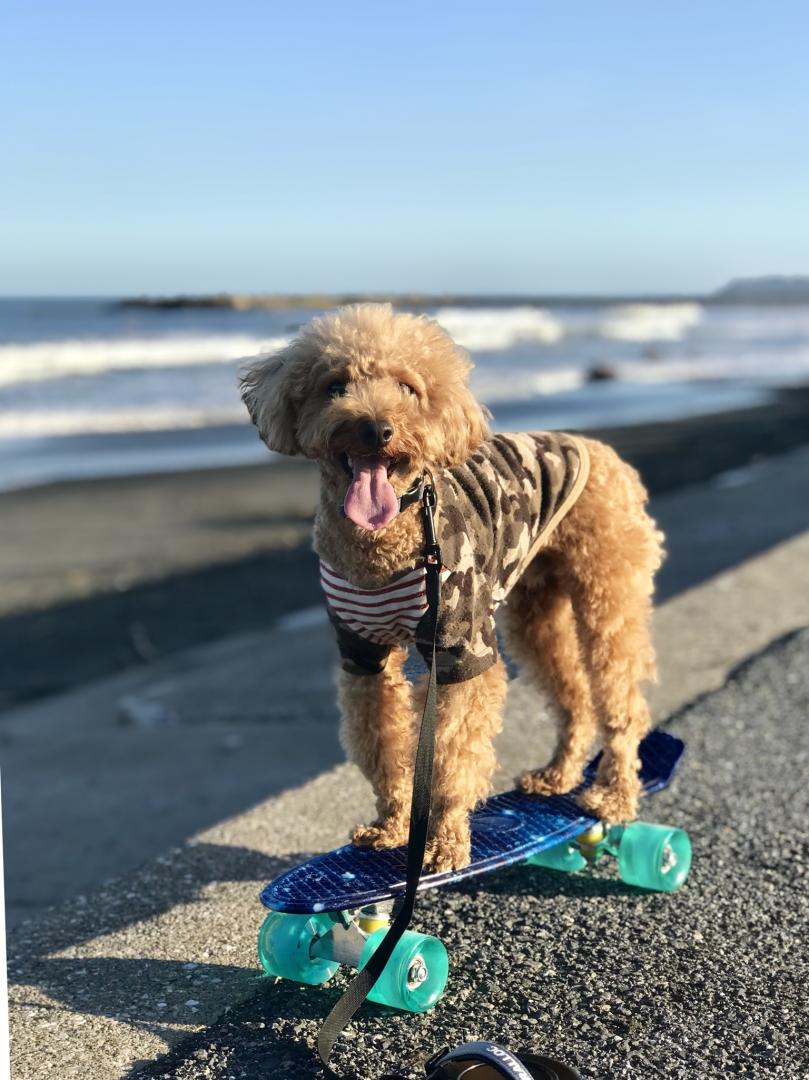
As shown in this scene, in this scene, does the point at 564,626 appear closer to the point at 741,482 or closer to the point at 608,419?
the point at 741,482

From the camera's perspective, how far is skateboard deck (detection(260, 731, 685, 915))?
289cm

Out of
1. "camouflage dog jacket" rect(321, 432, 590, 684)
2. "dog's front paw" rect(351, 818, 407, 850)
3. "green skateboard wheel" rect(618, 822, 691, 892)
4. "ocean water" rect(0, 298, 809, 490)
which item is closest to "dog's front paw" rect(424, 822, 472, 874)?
"dog's front paw" rect(351, 818, 407, 850)

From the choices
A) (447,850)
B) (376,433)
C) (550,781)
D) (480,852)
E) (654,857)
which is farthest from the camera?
(550,781)

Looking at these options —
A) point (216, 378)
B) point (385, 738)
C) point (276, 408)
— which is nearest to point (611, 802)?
point (385, 738)

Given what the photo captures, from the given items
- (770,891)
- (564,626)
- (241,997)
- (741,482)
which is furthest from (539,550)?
(741,482)

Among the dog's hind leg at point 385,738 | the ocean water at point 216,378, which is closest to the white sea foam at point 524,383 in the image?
the ocean water at point 216,378

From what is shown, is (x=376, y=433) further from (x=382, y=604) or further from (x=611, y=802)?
A: (x=611, y=802)

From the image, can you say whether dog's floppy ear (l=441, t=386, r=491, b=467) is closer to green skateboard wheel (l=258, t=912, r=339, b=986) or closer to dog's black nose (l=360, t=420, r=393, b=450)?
dog's black nose (l=360, t=420, r=393, b=450)

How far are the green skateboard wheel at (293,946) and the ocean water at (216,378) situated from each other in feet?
4.93

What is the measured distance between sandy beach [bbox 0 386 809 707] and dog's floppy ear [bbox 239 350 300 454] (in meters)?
5.13

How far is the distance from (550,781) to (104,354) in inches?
1257

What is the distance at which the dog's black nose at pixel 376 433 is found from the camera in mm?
2738

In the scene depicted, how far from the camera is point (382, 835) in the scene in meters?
3.28

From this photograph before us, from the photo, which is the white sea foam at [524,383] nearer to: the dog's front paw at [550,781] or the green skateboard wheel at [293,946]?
the dog's front paw at [550,781]
